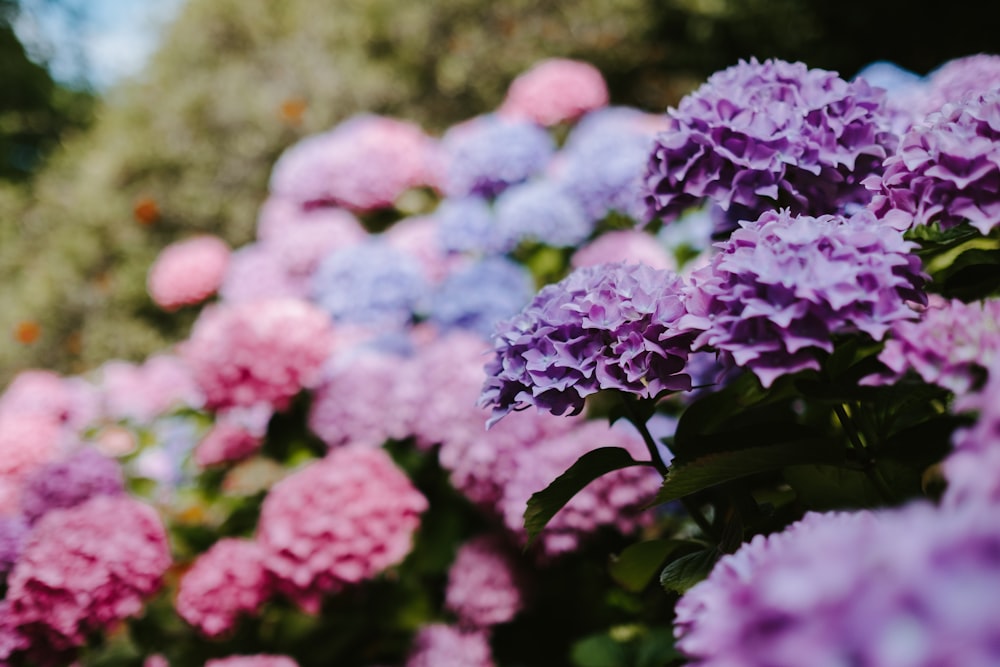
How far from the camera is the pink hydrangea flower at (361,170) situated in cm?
262

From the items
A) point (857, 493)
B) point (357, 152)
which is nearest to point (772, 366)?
point (857, 493)

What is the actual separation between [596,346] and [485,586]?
A: 0.83m

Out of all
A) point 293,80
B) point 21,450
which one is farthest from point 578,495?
point 293,80

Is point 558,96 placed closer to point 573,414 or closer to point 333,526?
point 333,526

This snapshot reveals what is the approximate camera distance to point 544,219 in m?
2.07

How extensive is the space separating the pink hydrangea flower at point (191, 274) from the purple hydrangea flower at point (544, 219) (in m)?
1.46

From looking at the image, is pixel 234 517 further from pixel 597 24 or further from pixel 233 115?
pixel 597 24

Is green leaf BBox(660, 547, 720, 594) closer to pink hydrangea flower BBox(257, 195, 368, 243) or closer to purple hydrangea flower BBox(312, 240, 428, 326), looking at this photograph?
purple hydrangea flower BBox(312, 240, 428, 326)

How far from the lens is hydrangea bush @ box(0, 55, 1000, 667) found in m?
0.57

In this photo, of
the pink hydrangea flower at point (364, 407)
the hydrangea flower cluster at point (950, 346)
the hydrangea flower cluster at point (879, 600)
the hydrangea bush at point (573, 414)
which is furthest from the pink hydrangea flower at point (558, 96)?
the hydrangea flower cluster at point (879, 600)

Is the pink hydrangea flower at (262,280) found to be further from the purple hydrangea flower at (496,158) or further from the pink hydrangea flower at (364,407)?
the pink hydrangea flower at (364,407)

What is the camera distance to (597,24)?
13.5 ft

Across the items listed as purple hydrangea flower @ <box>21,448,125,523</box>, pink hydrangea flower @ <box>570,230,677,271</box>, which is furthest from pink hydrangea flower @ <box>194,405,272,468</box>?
pink hydrangea flower @ <box>570,230,677,271</box>

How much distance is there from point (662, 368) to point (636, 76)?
3985mm
